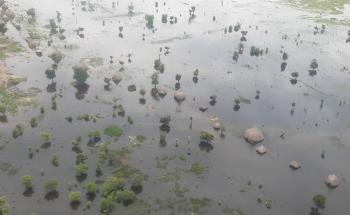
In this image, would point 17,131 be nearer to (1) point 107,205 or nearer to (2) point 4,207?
(2) point 4,207

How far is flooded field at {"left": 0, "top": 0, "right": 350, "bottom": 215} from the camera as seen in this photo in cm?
9588

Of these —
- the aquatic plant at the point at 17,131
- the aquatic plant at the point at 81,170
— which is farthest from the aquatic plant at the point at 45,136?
the aquatic plant at the point at 81,170

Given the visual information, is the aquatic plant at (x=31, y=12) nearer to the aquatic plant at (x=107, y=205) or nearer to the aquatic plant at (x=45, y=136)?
the aquatic plant at (x=45, y=136)

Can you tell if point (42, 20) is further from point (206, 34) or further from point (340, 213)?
point (340, 213)

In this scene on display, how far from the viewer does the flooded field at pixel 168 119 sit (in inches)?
3775

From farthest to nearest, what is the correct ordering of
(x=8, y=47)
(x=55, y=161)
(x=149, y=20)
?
(x=149, y=20) → (x=8, y=47) → (x=55, y=161)

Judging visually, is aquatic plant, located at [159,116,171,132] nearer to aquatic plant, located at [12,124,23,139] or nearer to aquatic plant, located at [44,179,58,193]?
aquatic plant, located at [44,179,58,193]

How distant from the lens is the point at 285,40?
186375 millimetres

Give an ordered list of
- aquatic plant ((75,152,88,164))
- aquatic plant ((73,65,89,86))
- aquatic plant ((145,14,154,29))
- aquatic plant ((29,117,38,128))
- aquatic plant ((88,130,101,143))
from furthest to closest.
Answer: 1. aquatic plant ((145,14,154,29))
2. aquatic plant ((73,65,89,86))
3. aquatic plant ((29,117,38,128))
4. aquatic plant ((88,130,101,143))
5. aquatic plant ((75,152,88,164))

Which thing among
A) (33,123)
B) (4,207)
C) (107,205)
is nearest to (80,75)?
(33,123)

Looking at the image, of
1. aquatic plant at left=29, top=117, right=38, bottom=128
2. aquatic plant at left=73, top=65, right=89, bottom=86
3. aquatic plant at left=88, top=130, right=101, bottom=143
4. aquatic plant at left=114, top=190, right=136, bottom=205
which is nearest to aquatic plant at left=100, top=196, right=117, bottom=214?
aquatic plant at left=114, top=190, right=136, bottom=205

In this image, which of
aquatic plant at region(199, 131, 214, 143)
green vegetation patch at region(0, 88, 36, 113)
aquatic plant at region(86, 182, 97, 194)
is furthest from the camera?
green vegetation patch at region(0, 88, 36, 113)

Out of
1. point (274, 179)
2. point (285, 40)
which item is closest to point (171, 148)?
point (274, 179)

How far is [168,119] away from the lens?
4700 inches
